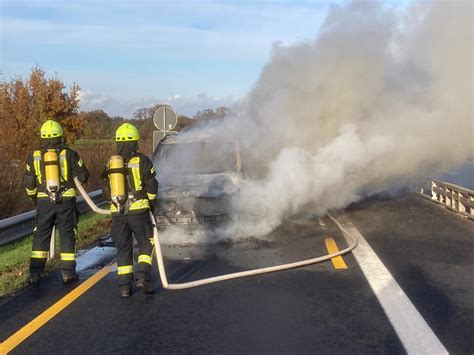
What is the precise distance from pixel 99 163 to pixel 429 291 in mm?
13147

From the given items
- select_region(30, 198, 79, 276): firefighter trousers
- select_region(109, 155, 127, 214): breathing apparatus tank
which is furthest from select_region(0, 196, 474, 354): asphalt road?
select_region(109, 155, 127, 214): breathing apparatus tank

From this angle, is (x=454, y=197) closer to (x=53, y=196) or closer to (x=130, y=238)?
(x=130, y=238)

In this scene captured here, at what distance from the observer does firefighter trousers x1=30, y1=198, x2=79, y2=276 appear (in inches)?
237

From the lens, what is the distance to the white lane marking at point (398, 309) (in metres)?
4.05

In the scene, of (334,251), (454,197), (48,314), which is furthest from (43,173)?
(454,197)

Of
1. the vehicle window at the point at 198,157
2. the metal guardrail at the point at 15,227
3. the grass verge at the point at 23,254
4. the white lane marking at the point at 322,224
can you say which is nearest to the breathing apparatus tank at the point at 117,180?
the metal guardrail at the point at 15,227

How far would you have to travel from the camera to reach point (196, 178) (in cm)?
878

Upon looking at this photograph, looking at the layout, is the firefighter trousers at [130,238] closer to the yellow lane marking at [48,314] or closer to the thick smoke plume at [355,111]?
the yellow lane marking at [48,314]

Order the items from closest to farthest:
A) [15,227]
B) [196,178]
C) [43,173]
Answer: [43,173]
[15,227]
[196,178]

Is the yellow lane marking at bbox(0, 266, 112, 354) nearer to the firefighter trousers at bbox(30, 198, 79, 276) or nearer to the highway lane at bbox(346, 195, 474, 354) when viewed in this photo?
the firefighter trousers at bbox(30, 198, 79, 276)

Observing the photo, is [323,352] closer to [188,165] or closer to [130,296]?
[130,296]

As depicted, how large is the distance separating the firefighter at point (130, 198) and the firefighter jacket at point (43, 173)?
65cm

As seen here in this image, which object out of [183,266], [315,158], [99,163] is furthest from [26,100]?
[183,266]

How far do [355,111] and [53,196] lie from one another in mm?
6092
